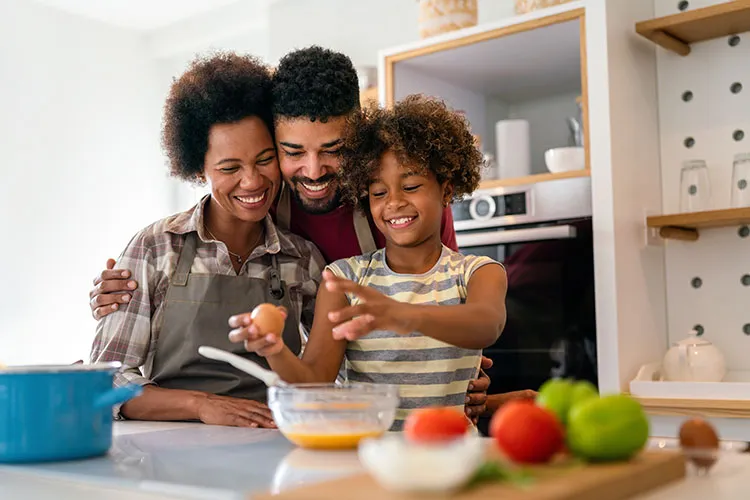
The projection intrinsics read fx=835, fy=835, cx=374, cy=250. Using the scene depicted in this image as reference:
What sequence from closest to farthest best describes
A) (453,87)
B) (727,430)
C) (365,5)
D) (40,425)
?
(40,425) < (727,430) < (453,87) < (365,5)

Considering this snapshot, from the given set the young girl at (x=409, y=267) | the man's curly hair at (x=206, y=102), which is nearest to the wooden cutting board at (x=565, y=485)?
the young girl at (x=409, y=267)

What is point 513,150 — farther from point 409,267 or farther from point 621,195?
point 409,267

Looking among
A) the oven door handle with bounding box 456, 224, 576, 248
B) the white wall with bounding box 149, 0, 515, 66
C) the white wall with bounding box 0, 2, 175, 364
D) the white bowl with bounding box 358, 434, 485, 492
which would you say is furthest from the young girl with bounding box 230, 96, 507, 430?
the white wall with bounding box 0, 2, 175, 364

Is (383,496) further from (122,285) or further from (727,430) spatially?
(727,430)

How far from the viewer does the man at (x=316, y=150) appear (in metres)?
1.56

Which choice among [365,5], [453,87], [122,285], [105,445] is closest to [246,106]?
[122,285]

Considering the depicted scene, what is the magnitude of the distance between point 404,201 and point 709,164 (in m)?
1.50

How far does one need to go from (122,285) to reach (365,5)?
2194 millimetres

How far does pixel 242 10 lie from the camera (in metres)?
4.13

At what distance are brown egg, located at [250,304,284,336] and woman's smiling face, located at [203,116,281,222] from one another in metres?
0.62

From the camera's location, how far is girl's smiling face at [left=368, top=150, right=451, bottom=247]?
4.67 ft

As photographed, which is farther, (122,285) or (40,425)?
(122,285)

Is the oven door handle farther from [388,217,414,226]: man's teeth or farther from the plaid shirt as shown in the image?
[388,217,414,226]: man's teeth

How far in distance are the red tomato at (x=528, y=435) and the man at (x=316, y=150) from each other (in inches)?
32.9
